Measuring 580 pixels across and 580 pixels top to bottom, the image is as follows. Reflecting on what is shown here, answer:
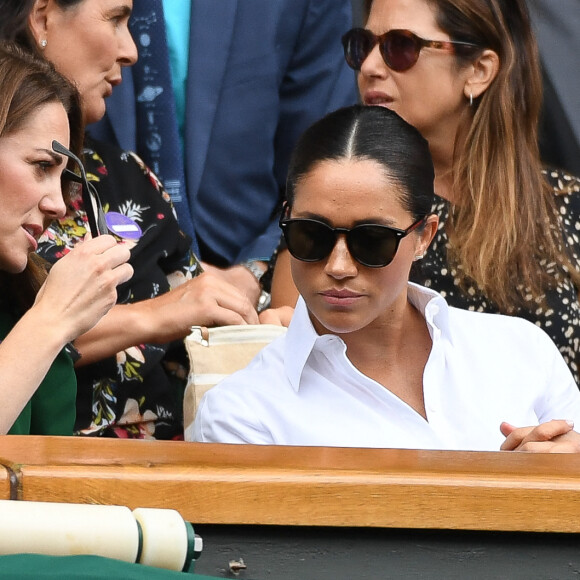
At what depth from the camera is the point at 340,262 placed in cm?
222

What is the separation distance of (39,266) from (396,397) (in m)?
0.86

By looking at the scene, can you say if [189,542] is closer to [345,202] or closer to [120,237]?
[345,202]

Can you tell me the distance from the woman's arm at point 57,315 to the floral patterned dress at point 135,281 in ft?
1.60

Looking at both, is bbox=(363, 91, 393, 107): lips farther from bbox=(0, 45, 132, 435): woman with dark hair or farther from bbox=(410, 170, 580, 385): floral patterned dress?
bbox=(0, 45, 132, 435): woman with dark hair

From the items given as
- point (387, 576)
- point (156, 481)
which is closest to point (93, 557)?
point (156, 481)

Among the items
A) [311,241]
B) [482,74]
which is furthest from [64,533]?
[482,74]

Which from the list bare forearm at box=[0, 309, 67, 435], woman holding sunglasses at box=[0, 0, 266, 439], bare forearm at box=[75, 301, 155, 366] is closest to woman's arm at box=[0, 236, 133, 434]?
bare forearm at box=[0, 309, 67, 435]

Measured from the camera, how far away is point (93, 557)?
120cm

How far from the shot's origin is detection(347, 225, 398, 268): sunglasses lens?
224cm

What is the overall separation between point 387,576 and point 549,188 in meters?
1.97

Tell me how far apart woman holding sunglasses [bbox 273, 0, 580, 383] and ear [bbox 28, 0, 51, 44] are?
753 millimetres

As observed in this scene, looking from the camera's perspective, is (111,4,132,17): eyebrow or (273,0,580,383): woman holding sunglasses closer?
(273,0,580,383): woman holding sunglasses

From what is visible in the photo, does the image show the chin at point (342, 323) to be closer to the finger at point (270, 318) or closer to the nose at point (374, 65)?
the finger at point (270, 318)

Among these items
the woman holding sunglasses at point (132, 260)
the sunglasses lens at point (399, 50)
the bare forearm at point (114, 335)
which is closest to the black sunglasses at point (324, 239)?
the woman holding sunglasses at point (132, 260)
